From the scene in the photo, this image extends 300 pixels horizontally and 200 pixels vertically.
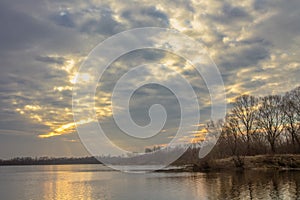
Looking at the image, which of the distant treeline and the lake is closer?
the lake

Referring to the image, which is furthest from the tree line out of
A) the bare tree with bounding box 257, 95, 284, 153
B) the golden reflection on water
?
the golden reflection on water

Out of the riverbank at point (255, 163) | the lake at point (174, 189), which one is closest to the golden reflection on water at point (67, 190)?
the lake at point (174, 189)

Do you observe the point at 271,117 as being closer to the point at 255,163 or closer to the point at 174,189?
the point at 255,163

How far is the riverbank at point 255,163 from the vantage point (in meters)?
81.6

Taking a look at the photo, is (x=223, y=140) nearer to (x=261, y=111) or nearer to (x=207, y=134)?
(x=207, y=134)

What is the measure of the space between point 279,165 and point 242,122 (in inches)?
834

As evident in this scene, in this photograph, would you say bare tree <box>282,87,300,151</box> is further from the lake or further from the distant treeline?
the lake

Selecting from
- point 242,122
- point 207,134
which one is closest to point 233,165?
point 242,122

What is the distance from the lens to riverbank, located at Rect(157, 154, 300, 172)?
268ft

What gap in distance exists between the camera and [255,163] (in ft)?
286

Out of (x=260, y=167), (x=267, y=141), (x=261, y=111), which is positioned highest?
(x=261, y=111)

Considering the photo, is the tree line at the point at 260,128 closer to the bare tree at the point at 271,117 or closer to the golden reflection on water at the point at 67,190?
the bare tree at the point at 271,117

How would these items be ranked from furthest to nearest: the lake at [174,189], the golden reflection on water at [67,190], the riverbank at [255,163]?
the riverbank at [255,163] < the golden reflection on water at [67,190] < the lake at [174,189]

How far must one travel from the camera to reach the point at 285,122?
9319cm
